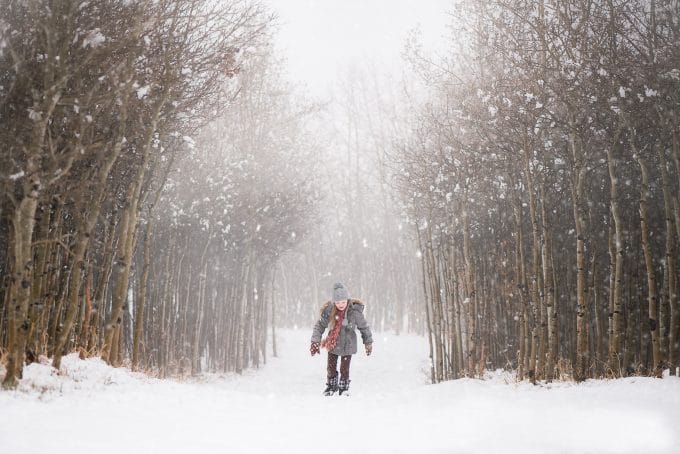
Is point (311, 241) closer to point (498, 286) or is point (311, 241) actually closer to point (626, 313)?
point (498, 286)

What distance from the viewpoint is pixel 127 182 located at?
8727 mm

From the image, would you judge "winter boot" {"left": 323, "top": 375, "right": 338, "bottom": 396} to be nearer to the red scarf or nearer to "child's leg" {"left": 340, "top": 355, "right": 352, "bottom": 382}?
"child's leg" {"left": 340, "top": 355, "right": 352, "bottom": 382}

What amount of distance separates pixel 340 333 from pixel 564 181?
4607 millimetres

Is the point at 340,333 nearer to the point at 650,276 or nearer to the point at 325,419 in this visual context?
the point at 325,419

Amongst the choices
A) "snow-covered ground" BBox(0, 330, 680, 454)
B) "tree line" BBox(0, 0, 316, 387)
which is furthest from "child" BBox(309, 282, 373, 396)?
"tree line" BBox(0, 0, 316, 387)

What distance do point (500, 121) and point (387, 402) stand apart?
15.6 ft

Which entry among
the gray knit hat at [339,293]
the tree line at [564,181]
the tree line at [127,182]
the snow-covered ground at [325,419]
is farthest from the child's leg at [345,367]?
the tree line at [127,182]

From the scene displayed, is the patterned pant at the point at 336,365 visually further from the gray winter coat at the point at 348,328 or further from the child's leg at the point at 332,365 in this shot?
the gray winter coat at the point at 348,328

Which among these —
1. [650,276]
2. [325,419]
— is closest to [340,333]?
[325,419]

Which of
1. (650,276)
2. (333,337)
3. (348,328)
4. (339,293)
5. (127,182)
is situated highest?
(127,182)

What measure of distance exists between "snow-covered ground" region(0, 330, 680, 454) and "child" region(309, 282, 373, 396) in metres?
1.44

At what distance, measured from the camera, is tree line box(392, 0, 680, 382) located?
7340 millimetres

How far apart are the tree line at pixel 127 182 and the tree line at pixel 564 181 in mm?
3957

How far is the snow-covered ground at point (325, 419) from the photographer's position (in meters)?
4.14
